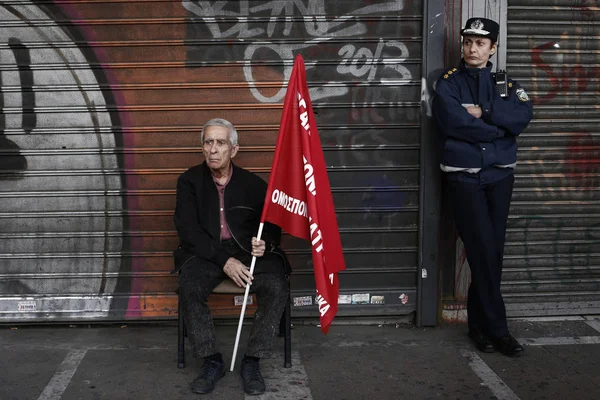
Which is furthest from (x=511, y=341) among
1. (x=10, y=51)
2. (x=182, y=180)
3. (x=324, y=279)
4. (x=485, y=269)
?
(x=10, y=51)

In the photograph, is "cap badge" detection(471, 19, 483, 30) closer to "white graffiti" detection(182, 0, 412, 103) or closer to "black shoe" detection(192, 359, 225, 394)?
"white graffiti" detection(182, 0, 412, 103)

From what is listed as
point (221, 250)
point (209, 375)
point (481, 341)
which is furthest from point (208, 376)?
point (481, 341)

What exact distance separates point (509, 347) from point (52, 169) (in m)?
3.29

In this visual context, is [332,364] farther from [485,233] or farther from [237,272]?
[485,233]

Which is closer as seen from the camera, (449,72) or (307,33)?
(449,72)

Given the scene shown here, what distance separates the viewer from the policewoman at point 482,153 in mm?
4652

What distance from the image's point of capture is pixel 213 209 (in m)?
4.55

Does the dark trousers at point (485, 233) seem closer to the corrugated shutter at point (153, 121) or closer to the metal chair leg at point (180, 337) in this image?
the corrugated shutter at point (153, 121)

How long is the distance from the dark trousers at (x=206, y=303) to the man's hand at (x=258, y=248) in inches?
4.9

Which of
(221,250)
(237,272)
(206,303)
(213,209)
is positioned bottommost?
(206,303)

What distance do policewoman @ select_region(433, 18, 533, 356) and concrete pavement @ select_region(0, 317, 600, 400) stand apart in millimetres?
308

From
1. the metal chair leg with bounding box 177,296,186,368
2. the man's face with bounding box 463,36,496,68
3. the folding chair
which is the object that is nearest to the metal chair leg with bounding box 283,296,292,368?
the folding chair

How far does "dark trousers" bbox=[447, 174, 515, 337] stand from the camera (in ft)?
15.6

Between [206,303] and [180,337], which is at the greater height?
[206,303]
